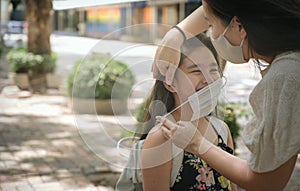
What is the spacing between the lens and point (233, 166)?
136 cm

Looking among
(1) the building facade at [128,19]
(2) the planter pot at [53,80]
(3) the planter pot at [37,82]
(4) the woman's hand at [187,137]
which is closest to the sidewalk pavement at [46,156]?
(1) the building facade at [128,19]

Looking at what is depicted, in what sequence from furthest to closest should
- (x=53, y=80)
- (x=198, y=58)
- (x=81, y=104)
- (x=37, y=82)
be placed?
(x=53, y=80)
(x=37, y=82)
(x=81, y=104)
(x=198, y=58)

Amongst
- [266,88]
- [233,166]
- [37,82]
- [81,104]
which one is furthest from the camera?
[37,82]

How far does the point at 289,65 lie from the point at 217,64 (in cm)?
42

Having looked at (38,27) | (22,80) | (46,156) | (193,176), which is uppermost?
(193,176)

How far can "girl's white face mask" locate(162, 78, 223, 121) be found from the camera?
1.51 m

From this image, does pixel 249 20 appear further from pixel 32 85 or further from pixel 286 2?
pixel 32 85

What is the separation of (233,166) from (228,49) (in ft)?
1.14

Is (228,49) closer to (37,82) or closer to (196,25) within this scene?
(196,25)

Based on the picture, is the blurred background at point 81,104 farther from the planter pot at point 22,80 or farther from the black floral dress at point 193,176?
the black floral dress at point 193,176

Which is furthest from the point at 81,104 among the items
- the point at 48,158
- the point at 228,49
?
the point at 48,158

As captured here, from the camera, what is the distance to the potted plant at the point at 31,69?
1091cm

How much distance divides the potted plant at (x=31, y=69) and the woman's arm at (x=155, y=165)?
957cm

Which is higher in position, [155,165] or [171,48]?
[171,48]
